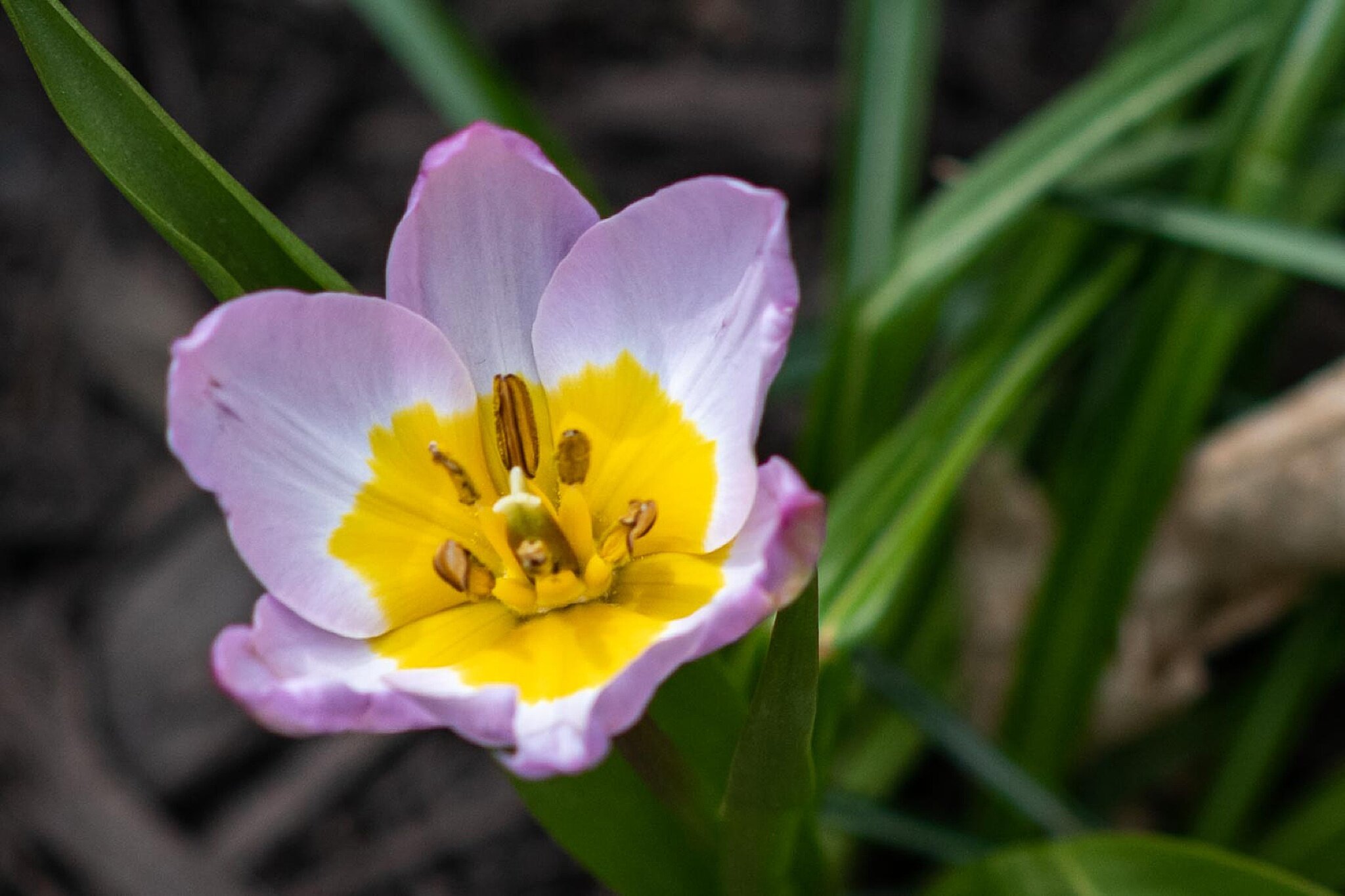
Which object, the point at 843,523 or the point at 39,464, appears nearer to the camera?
the point at 843,523

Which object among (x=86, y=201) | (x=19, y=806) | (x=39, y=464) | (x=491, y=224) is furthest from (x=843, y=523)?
(x=86, y=201)

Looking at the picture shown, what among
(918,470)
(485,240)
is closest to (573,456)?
(485,240)

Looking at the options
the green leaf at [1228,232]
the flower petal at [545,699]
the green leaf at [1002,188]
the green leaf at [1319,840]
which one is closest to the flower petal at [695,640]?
the flower petal at [545,699]

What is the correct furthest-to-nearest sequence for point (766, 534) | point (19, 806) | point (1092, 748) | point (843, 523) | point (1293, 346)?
point (1293, 346)
point (19, 806)
point (1092, 748)
point (843, 523)
point (766, 534)

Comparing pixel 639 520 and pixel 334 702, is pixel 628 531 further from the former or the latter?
pixel 334 702

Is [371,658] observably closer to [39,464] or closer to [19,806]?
[19,806]

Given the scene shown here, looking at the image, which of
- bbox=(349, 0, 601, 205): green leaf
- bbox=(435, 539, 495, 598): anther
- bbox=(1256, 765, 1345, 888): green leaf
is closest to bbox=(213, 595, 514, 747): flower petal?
bbox=(435, 539, 495, 598): anther

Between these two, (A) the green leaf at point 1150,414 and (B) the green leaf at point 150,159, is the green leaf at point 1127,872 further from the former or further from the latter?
(B) the green leaf at point 150,159
